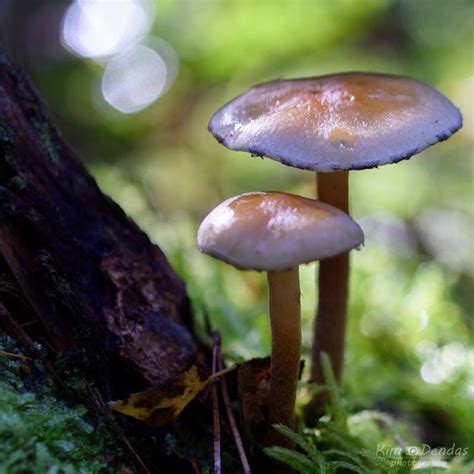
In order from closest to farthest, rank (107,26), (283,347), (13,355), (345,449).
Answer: (13,355)
(283,347)
(345,449)
(107,26)

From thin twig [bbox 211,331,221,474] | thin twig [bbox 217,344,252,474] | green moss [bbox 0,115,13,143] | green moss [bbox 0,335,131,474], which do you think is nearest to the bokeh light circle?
green moss [bbox 0,115,13,143]

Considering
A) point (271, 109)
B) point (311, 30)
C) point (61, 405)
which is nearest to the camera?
point (61, 405)

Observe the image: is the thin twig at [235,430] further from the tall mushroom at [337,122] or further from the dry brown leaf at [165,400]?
the tall mushroom at [337,122]

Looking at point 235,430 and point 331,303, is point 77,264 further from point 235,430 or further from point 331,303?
point 331,303

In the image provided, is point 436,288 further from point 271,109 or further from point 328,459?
point 271,109

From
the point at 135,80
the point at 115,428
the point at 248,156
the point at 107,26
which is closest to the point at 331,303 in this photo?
the point at 115,428

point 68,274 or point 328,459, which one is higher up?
point 68,274

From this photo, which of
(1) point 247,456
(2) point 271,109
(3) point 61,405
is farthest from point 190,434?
(2) point 271,109
